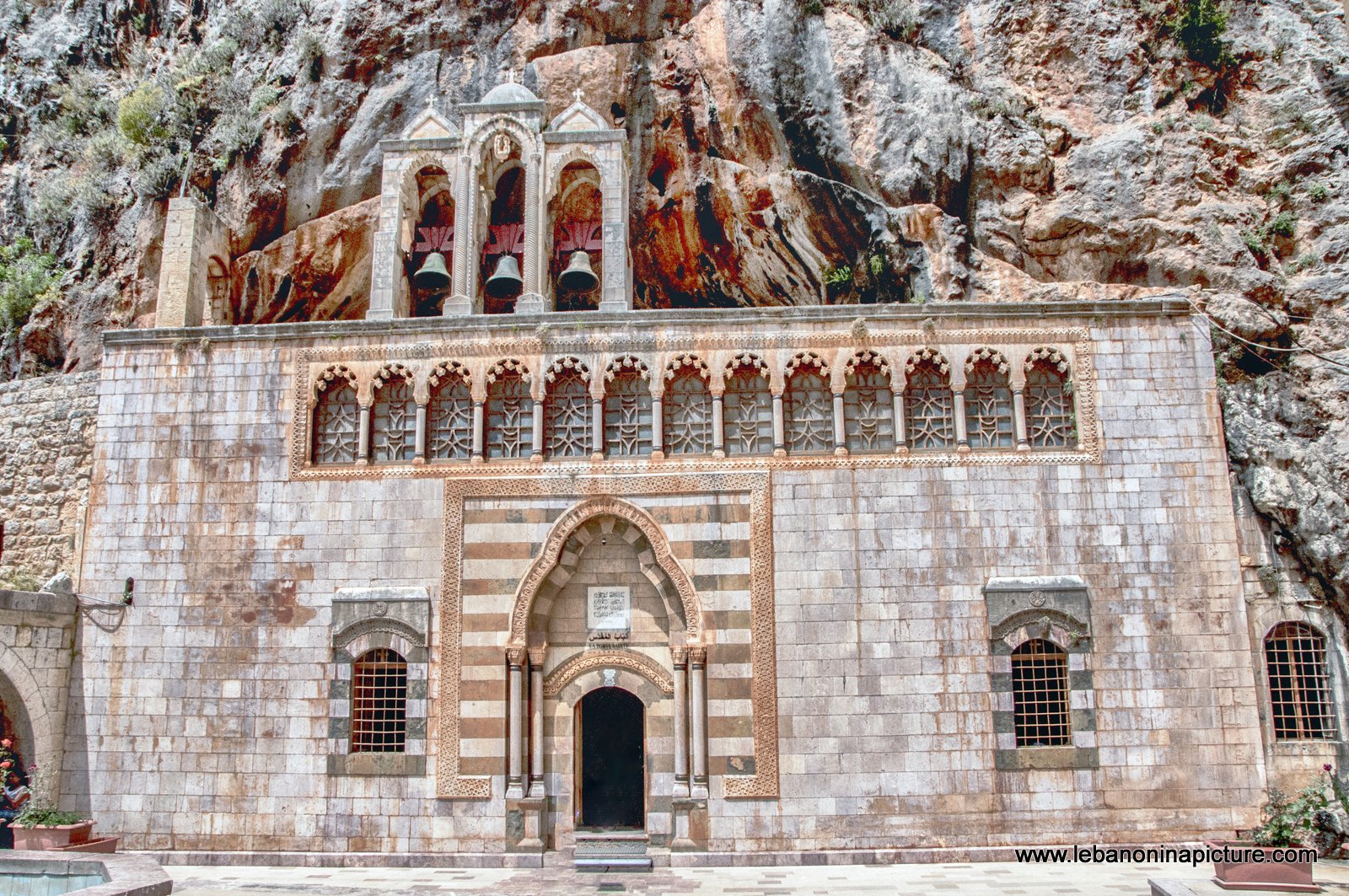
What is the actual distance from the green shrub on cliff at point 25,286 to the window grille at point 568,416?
1277 cm

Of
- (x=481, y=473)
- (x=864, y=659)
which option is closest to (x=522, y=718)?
(x=481, y=473)

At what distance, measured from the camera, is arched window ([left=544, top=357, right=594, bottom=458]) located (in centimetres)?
1634

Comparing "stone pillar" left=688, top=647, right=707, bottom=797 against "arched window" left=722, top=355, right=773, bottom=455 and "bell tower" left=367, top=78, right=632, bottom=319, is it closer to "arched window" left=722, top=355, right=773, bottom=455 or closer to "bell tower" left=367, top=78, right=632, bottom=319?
"arched window" left=722, top=355, right=773, bottom=455

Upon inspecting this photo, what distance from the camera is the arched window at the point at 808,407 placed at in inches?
637

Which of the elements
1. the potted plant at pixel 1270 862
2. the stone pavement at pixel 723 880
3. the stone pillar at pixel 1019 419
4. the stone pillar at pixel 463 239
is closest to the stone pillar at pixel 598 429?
the stone pillar at pixel 463 239

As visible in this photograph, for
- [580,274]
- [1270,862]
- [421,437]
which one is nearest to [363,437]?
[421,437]

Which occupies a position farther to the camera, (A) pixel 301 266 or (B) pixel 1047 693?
(A) pixel 301 266

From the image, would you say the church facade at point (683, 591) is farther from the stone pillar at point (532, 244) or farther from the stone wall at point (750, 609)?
the stone pillar at point (532, 244)

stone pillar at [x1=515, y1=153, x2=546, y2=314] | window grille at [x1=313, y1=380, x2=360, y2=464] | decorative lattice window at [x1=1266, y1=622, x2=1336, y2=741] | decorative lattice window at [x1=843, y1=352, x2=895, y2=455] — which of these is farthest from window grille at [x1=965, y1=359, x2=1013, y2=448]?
window grille at [x1=313, y1=380, x2=360, y2=464]

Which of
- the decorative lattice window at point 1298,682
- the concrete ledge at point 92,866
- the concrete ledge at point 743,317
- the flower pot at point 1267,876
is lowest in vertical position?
the flower pot at point 1267,876

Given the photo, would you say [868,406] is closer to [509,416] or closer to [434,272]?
[509,416]

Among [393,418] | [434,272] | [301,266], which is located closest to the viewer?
[393,418]

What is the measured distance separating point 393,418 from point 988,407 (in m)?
9.38

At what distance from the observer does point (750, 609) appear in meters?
15.4
